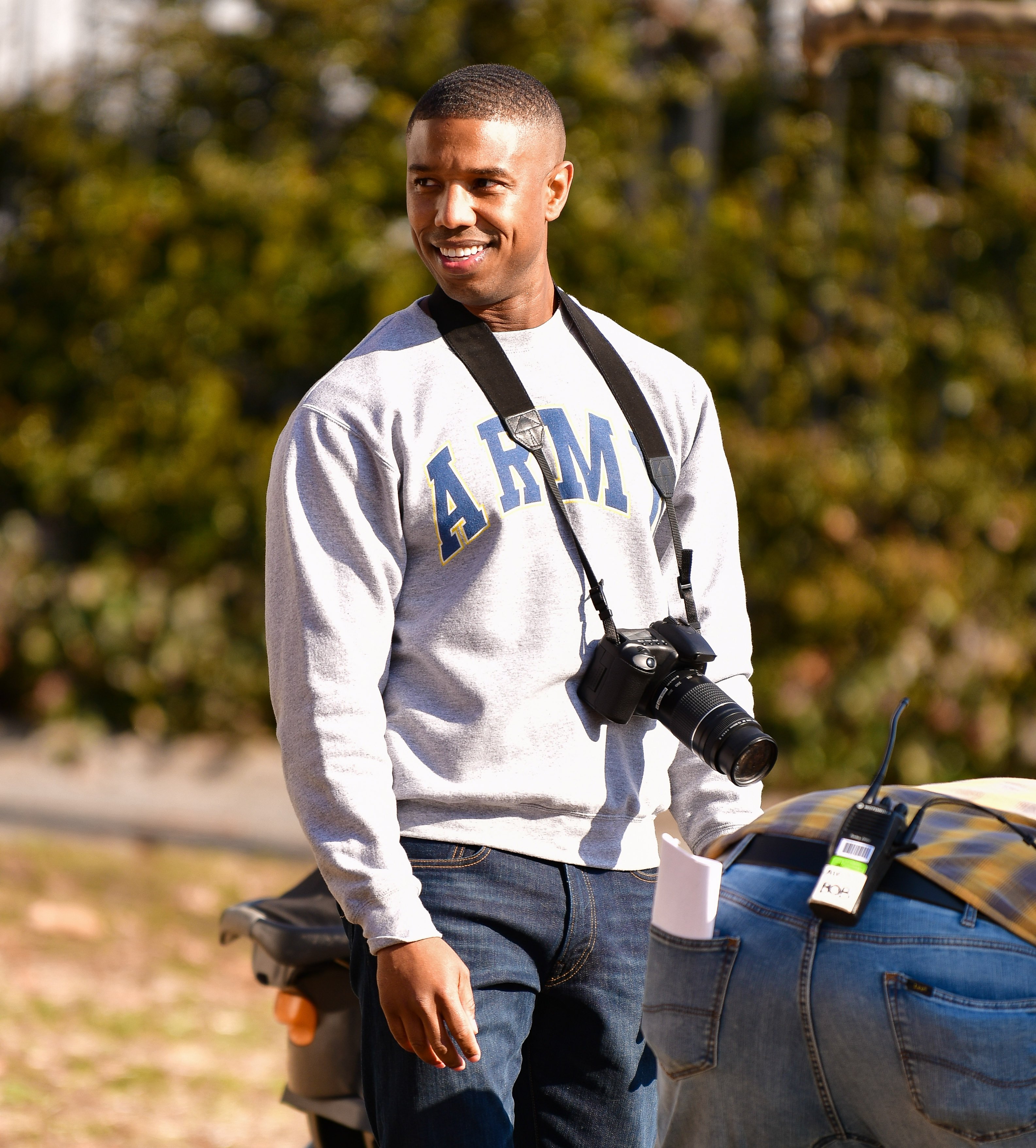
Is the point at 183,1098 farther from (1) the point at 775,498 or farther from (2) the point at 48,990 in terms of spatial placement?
(1) the point at 775,498

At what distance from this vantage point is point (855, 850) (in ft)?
4.52

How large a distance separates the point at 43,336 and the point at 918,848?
239 inches

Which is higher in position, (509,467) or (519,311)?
(519,311)

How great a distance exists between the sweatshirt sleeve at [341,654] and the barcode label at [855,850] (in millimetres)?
539

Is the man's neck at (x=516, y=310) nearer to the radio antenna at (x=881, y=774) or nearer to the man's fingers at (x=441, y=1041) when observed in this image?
the radio antenna at (x=881, y=774)

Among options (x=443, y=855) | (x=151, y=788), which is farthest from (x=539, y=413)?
(x=151, y=788)

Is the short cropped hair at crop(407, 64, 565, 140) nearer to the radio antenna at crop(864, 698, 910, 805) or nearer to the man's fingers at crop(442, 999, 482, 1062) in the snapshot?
the radio antenna at crop(864, 698, 910, 805)

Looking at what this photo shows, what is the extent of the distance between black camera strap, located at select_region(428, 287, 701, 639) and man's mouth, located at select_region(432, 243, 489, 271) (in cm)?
7

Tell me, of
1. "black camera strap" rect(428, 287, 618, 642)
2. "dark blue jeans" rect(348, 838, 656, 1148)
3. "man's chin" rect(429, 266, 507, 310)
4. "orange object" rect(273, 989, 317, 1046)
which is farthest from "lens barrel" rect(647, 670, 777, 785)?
"orange object" rect(273, 989, 317, 1046)

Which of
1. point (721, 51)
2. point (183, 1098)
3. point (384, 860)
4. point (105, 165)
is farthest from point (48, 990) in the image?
point (721, 51)

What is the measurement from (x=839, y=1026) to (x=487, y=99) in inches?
47.0

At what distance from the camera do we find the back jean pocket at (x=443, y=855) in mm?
1792

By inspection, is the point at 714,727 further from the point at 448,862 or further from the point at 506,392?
the point at 506,392

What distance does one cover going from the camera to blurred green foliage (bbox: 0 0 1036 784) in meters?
6.29
